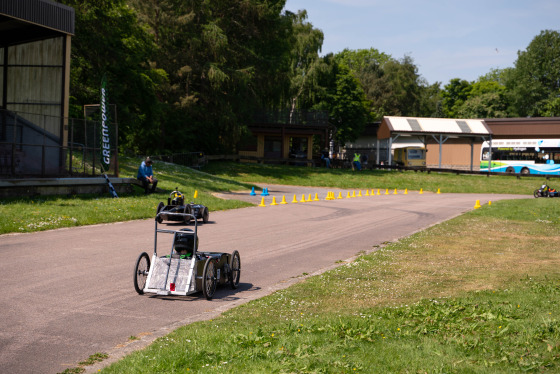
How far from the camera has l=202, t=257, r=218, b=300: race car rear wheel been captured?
9906 millimetres

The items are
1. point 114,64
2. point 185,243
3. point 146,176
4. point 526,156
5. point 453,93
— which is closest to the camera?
point 185,243

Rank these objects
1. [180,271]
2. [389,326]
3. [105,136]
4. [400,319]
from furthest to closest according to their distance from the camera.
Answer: [105,136] < [180,271] < [400,319] < [389,326]

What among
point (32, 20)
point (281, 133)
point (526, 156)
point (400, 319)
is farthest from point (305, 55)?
point (400, 319)

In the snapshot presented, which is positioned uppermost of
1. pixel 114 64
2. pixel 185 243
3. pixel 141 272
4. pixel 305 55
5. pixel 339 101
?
pixel 305 55

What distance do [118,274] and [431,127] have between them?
171 ft

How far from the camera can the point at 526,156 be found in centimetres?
5875

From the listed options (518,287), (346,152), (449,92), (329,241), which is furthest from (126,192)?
(449,92)

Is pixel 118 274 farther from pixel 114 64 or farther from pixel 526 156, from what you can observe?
pixel 526 156

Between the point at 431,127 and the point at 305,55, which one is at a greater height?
the point at 305,55

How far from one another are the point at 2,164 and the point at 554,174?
50.3 metres

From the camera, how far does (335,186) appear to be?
46.2 m

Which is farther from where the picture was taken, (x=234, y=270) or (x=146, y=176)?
(x=146, y=176)

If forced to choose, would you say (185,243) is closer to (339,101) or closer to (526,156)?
(526,156)

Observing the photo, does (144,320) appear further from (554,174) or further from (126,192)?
(554,174)
